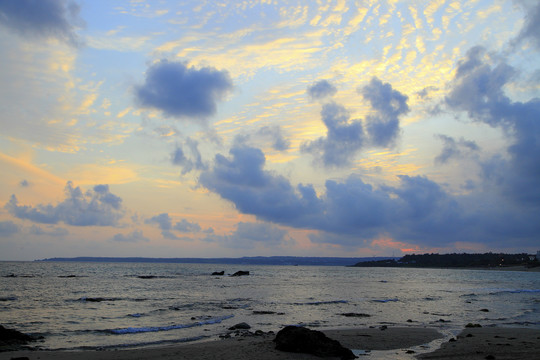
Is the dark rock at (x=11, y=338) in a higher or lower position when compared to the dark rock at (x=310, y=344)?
lower

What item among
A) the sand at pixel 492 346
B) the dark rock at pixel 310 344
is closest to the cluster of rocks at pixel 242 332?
the dark rock at pixel 310 344

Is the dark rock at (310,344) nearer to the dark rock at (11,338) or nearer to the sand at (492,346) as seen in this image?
the sand at (492,346)

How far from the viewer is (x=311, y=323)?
28.6 m

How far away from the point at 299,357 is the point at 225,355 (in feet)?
10.2

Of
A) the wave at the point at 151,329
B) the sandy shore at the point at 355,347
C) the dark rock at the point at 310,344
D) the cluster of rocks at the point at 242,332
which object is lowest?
the wave at the point at 151,329

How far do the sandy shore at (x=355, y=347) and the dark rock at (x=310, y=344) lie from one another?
326mm

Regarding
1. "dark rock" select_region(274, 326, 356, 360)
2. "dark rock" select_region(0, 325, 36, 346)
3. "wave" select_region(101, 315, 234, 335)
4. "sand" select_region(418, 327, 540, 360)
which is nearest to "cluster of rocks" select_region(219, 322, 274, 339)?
"wave" select_region(101, 315, 234, 335)

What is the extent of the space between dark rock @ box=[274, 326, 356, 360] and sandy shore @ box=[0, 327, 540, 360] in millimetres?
326

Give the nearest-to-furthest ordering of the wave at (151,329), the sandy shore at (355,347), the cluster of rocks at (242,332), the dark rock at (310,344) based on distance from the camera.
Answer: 1. the dark rock at (310,344)
2. the sandy shore at (355,347)
3. the cluster of rocks at (242,332)
4. the wave at (151,329)

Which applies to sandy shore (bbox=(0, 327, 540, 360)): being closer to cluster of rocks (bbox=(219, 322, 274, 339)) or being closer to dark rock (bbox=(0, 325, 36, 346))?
cluster of rocks (bbox=(219, 322, 274, 339))

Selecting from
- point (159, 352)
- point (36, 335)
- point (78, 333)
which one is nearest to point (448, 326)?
point (159, 352)

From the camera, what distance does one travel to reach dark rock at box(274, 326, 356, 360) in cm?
1603

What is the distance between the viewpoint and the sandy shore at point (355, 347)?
16391 millimetres

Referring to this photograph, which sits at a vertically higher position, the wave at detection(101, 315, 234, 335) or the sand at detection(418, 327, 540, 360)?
the sand at detection(418, 327, 540, 360)
